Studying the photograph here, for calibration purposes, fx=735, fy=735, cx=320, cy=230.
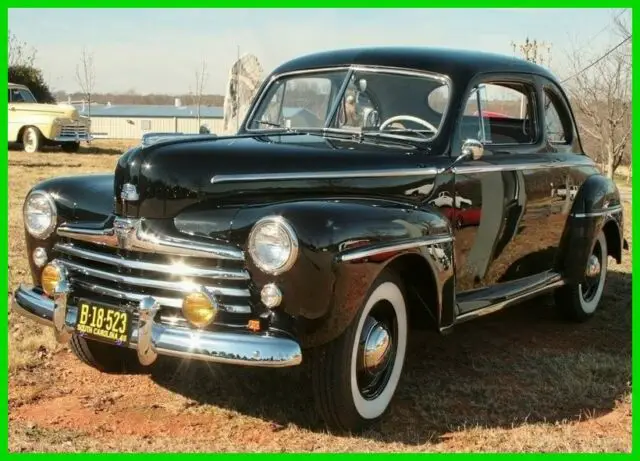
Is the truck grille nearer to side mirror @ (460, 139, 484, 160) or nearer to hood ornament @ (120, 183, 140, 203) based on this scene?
A: hood ornament @ (120, 183, 140, 203)

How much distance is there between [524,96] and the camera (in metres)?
5.17

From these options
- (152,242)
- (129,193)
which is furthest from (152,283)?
(129,193)

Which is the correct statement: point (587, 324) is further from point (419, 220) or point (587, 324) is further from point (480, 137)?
point (419, 220)

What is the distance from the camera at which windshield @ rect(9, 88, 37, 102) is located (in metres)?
20.6

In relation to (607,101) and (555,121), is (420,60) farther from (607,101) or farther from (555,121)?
(607,101)

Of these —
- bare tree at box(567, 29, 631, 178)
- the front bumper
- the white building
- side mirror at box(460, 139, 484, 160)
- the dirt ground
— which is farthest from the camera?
the white building

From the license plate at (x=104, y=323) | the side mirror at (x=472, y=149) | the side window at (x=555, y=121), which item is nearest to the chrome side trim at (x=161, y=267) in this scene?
the license plate at (x=104, y=323)

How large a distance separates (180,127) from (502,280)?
4702 cm

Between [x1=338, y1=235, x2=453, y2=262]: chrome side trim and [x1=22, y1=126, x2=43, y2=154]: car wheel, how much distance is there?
60.2ft

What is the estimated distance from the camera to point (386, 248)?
3.33 meters

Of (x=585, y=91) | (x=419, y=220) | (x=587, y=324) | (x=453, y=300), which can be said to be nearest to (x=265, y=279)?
(x=419, y=220)

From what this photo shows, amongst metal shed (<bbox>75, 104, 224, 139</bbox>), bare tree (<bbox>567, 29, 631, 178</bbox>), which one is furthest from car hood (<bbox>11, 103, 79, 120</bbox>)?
metal shed (<bbox>75, 104, 224, 139</bbox>)

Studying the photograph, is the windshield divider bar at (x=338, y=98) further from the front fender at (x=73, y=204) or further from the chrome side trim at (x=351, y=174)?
the front fender at (x=73, y=204)

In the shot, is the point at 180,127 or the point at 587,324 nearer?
the point at 587,324
